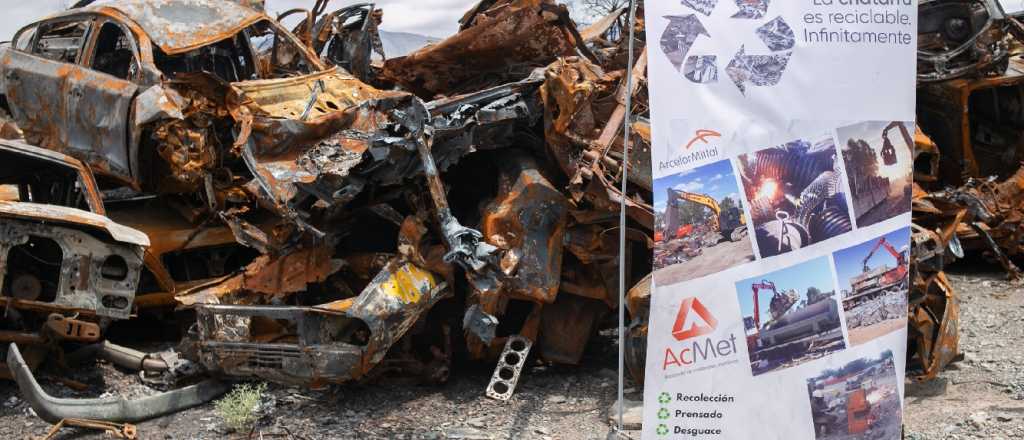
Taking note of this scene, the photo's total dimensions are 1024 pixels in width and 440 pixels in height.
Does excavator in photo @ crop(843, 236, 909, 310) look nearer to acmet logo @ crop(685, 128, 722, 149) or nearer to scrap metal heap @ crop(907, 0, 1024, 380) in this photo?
acmet logo @ crop(685, 128, 722, 149)

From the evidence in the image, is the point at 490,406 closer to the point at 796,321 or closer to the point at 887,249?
the point at 796,321

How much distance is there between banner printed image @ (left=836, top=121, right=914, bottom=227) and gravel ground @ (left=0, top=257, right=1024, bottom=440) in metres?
2.13

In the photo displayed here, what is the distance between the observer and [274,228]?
6.73 metres

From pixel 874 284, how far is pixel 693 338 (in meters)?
0.66

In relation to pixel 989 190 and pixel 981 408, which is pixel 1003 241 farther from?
pixel 981 408

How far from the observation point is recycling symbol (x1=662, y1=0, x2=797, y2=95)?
Result: 3.51m

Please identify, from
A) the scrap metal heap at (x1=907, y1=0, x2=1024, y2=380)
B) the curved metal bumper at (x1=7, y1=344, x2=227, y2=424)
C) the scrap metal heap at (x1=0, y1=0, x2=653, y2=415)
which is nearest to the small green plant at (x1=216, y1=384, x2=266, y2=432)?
the scrap metal heap at (x1=0, y1=0, x2=653, y2=415)

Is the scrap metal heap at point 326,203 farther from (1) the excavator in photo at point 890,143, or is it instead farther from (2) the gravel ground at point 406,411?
(1) the excavator in photo at point 890,143

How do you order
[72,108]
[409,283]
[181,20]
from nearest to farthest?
[409,283] < [72,108] < [181,20]

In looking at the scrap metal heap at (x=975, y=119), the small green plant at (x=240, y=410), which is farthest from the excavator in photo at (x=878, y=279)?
the scrap metal heap at (x=975, y=119)

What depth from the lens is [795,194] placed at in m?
3.48

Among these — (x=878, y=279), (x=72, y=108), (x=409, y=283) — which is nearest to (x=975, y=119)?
(x=409, y=283)

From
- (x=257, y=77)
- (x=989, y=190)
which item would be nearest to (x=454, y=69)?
(x=257, y=77)

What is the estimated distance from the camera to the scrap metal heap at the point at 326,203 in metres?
5.97
